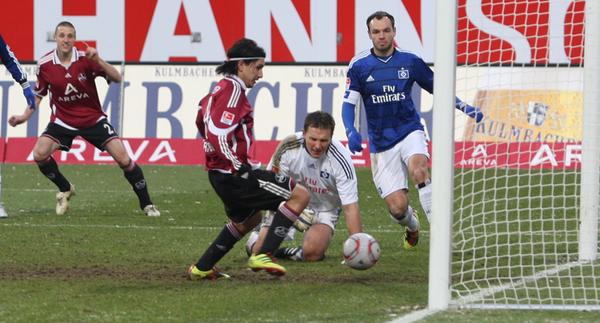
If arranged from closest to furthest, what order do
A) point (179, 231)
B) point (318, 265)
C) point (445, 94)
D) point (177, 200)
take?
point (445, 94) → point (318, 265) → point (179, 231) → point (177, 200)

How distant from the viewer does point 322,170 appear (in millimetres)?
10133

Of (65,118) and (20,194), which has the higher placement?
(65,118)

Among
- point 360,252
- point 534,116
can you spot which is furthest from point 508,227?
point 534,116

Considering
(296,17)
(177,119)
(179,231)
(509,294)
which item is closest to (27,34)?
(177,119)

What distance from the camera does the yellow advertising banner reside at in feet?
56.0

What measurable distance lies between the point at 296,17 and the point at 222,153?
15.9 meters

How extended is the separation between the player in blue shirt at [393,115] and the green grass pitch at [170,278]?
18.3 inches

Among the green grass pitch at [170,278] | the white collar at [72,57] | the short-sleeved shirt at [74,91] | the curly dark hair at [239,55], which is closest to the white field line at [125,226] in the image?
the green grass pitch at [170,278]

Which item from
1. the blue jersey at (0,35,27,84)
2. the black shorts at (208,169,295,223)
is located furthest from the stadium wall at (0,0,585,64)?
the black shorts at (208,169,295,223)

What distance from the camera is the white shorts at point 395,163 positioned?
10891mm

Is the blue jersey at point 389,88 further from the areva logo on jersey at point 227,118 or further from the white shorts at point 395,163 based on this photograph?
the areva logo on jersey at point 227,118

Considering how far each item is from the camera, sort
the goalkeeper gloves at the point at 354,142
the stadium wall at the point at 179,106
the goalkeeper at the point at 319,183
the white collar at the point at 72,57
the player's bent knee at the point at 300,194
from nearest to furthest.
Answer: the player's bent knee at the point at 300,194 → the goalkeeper at the point at 319,183 → the goalkeeper gloves at the point at 354,142 → the white collar at the point at 72,57 → the stadium wall at the point at 179,106

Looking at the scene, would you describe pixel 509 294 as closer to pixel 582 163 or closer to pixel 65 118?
pixel 582 163

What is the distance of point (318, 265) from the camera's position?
9773mm
